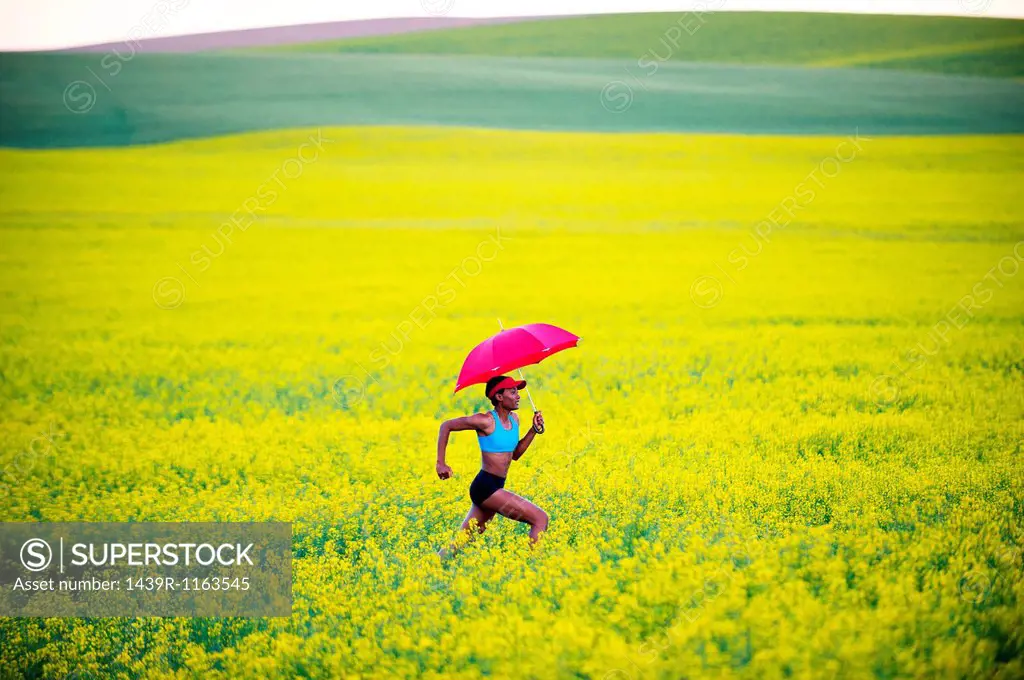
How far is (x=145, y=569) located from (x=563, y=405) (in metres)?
7.23

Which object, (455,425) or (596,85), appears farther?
(596,85)

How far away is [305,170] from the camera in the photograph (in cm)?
4150

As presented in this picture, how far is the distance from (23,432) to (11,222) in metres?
21.8

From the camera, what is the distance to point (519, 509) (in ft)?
28.6

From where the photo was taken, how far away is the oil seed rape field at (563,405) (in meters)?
7.40

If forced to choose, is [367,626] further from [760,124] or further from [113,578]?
[760,124]

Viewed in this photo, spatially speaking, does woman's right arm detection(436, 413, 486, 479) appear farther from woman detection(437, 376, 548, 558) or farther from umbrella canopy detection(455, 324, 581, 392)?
umbrella canopy detection(455, 324, 581, 392)

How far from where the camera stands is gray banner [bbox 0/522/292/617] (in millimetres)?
8352

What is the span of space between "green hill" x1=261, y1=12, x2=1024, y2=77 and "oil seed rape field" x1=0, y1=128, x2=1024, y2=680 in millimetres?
4693

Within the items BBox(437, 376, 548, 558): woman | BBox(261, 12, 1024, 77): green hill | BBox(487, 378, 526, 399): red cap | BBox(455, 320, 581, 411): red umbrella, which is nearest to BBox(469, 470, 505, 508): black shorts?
BBox(437, 376, 548, 558): woman

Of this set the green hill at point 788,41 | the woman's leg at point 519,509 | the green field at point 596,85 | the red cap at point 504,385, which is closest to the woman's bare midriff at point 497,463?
the woman's leg at point 519,509

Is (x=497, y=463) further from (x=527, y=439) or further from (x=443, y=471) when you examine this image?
(x=443, y=471)

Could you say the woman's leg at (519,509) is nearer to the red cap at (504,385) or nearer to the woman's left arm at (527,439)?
the woman's left arm at (527,439)

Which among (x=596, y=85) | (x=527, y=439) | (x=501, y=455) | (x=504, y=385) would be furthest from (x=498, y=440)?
(x=596, y=85)
